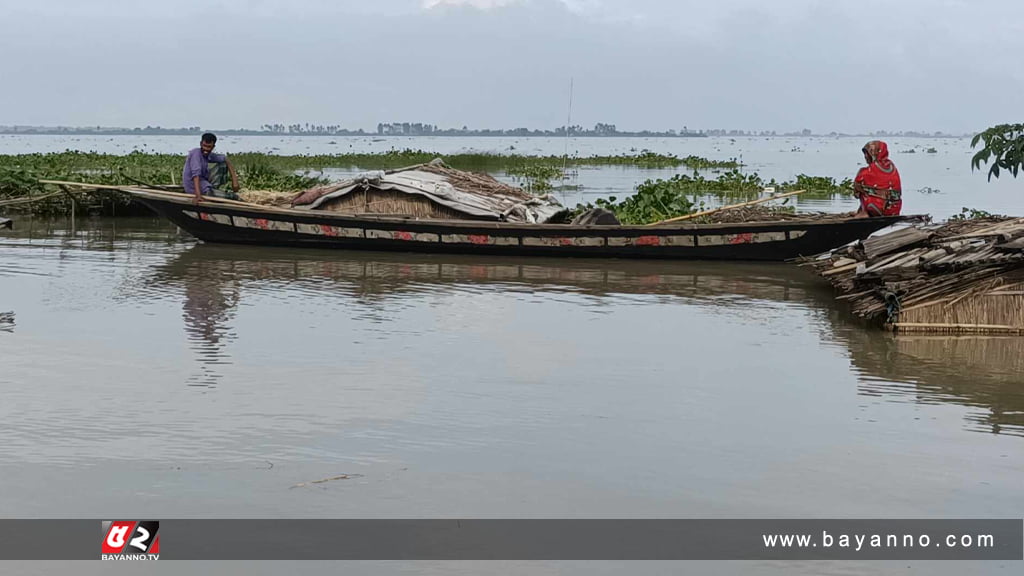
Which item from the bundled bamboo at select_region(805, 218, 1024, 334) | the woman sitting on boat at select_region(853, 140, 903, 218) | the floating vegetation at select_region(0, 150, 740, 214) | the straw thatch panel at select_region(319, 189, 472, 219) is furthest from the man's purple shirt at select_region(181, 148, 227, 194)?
the bundled bamboo at select_region(805, 218, 1024, 334)

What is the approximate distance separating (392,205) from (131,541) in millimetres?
10920

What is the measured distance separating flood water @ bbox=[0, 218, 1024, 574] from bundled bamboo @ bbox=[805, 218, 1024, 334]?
212 millimetres

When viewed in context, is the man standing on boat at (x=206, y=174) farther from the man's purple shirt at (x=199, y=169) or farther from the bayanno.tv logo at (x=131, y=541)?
the bayanno.tv logo at (x=131, y=541)

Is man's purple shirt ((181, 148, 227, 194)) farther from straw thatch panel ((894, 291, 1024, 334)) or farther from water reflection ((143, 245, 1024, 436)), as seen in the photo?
straw thatch panel ((894, 291, 1024, 334))

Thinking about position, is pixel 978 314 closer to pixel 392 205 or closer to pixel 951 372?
pixel 951 372

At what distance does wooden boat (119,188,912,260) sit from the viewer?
1455 centimetres

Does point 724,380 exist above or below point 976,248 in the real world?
below

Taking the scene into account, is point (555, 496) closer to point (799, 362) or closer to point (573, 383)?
point (573, 383)

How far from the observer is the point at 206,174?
52.0 ft

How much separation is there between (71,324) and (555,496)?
5953 millimetres

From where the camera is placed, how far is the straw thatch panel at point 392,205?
15570 mm

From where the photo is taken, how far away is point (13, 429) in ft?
21.4

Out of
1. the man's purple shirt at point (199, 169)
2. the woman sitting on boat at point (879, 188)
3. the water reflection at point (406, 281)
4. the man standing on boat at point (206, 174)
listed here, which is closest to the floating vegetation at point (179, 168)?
the man standing on boat at point (206, 174)

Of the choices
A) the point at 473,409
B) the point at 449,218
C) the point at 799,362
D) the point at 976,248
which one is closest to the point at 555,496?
the point at 473,409
